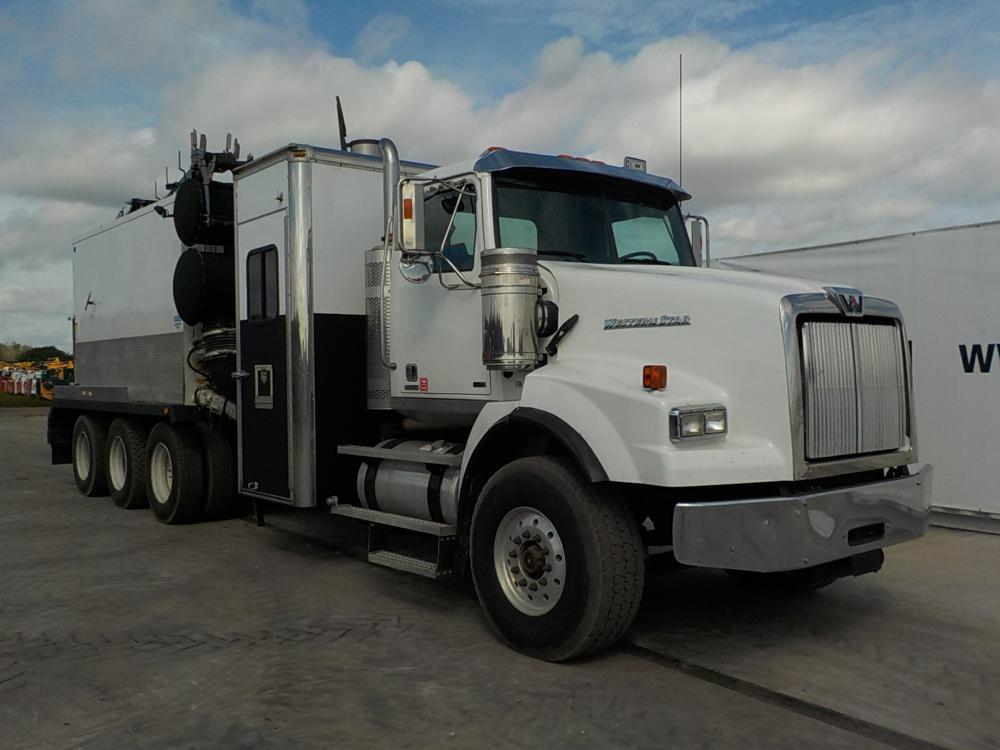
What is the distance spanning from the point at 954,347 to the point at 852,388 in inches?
181

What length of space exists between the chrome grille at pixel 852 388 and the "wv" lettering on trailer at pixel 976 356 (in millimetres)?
3860

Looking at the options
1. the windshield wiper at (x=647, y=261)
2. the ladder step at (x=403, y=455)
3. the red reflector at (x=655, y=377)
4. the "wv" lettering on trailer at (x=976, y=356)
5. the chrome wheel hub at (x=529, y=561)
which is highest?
the windshield wiper at (x=647, y=261)

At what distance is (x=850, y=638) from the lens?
5.27 meters

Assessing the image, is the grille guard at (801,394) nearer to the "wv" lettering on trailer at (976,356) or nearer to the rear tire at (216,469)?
the "wv" lettering on trailer at (976,356)

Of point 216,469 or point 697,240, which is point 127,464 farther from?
point 697,240

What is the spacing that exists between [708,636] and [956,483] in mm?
4544

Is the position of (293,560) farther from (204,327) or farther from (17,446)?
(17,446)

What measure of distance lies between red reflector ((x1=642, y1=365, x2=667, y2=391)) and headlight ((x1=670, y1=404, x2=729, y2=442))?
204 mm

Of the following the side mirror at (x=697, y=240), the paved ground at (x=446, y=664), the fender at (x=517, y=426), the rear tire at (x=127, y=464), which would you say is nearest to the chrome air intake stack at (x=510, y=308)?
the fender at (x=517, y=426)

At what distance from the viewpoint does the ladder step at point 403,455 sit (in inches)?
231

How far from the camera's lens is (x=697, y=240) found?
6.67 meters

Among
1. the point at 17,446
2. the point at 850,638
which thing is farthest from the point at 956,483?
the point at 17,446

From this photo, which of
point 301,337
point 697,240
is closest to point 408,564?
point 301,337

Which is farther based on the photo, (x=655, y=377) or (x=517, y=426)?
(x=517, y=426)
